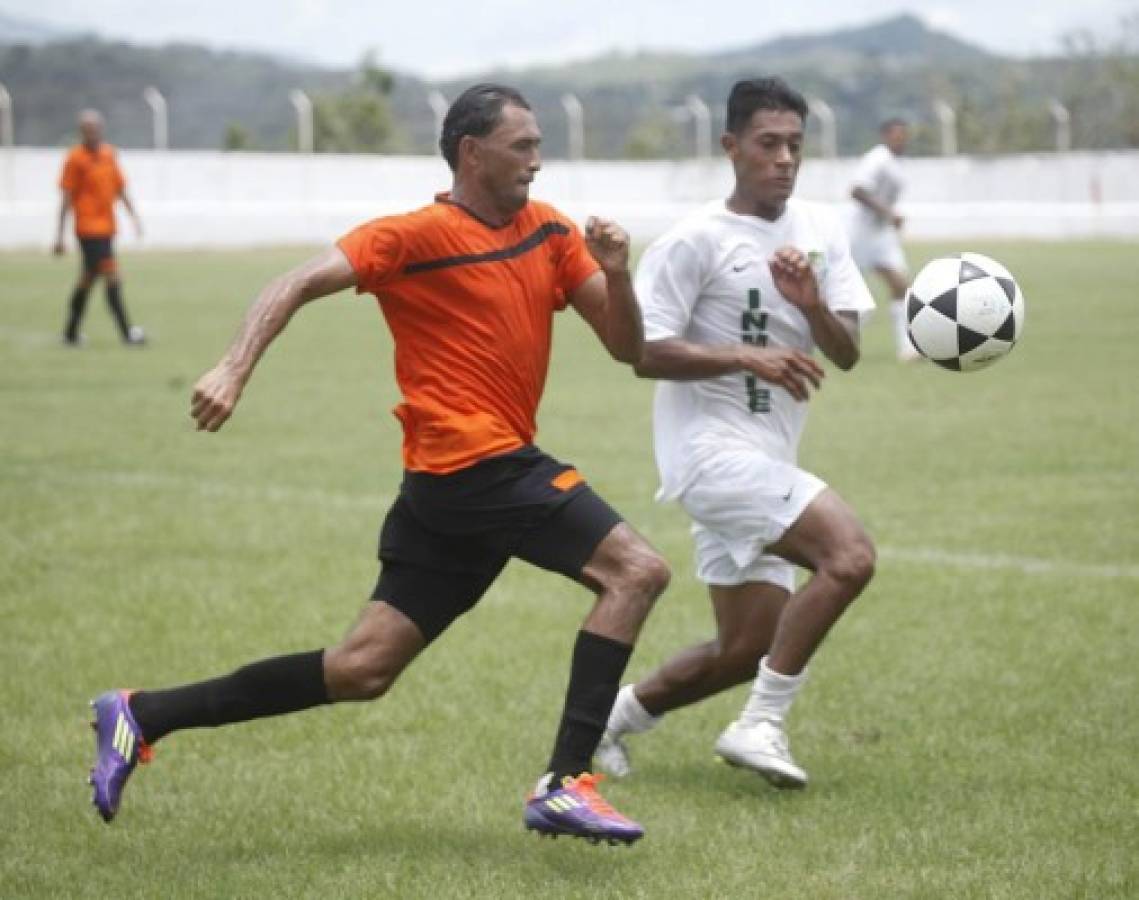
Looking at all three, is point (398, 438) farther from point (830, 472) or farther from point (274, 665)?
point (274, 665)

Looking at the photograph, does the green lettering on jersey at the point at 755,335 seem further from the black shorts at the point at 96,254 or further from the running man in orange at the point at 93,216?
the black shorts at the point at 96,254

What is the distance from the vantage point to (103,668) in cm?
846

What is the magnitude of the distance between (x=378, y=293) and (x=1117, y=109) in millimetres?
58418

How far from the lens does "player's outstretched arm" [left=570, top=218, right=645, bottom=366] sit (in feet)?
19.3

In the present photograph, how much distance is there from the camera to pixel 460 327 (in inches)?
237

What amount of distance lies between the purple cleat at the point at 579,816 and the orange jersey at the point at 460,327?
0.94 meters

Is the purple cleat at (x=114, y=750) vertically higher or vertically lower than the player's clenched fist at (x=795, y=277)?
lower

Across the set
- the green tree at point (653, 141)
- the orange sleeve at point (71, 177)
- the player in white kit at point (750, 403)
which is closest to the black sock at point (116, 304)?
the orange sleeve at point (71, 177)

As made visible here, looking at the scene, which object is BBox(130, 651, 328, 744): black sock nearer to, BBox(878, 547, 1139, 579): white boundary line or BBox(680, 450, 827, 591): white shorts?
BBox(680, 450, 827, 591): white shorts

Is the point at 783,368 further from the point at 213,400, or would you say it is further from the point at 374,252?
the point at 213,400

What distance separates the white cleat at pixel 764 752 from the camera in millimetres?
6605

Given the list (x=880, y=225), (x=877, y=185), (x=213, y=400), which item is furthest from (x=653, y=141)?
(x=213, y=400)

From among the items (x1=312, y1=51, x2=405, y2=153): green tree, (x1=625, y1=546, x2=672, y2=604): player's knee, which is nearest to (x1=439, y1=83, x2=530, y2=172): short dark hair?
(x1=625, y1=546, x2=672, y2=604): player's knee

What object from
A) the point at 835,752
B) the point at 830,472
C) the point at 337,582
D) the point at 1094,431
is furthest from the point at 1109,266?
the point at 835,752
